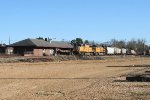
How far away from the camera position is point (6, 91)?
57.9ft

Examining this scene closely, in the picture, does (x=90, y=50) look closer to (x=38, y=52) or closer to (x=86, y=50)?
(x=86, y=50)

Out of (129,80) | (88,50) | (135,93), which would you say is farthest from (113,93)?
(88,50)

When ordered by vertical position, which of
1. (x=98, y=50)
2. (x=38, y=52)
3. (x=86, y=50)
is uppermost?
(x=98, y=50)

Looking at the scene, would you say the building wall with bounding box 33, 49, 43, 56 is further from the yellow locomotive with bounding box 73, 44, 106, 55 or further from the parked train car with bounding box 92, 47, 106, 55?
the parked train car with bounding box 92, 47, 106, 55

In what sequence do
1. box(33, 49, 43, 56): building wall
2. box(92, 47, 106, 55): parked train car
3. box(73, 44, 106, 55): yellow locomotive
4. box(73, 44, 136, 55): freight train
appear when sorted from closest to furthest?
box(33, 49, 43, 56): building wall, box(73, 44, 106, 55): yellow locomotive, box(73, 44, 136, 55): freight train, box(92, 47, 106, 55): parked train car

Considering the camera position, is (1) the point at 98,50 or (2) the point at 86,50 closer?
(2) the point at 86,50

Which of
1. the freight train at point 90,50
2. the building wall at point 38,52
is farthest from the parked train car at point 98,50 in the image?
the building wall at point 38,52

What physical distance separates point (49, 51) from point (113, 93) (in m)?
93.6

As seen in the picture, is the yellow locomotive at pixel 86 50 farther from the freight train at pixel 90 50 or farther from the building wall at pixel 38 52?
the building wall at pixel 38 52

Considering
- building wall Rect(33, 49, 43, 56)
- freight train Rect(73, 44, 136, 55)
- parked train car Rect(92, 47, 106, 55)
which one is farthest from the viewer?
parked train car Rect(92, 47, 106, 55)

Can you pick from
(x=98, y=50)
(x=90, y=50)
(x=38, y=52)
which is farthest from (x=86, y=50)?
(x=98, y=50)

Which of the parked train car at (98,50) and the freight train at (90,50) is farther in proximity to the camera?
the parked train car at (98,50)

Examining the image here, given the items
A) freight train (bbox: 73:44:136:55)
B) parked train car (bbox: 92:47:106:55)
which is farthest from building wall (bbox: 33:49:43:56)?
parked train car (bbox: 92:47:106:55)

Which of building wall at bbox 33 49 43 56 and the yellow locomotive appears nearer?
building wall at bbox 33 49 43 56
